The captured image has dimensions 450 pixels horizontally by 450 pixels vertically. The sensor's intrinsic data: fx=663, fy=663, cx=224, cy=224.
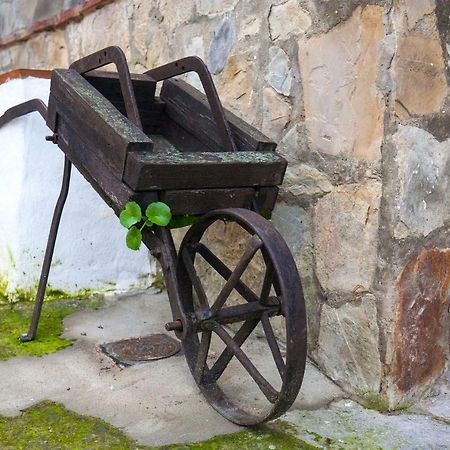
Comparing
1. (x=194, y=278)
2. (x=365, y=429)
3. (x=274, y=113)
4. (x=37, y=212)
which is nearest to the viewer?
(x=365, y=429)

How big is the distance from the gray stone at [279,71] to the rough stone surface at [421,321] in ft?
2.26

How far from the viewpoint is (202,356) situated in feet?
5.92

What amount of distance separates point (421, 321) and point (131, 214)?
866 mm

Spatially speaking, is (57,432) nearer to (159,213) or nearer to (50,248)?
(159,213)

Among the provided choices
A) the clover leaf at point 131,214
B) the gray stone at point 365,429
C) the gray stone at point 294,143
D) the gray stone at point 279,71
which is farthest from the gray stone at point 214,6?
A: the gray stone at point 365,429

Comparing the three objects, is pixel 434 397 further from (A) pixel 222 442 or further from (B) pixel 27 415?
(B) pixel 27 415

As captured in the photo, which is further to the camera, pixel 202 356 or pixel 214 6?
pixel 214 6

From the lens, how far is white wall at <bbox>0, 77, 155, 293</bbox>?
259 centimetres

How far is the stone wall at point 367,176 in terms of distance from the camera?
1786 mm

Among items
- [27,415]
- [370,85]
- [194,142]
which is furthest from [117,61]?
[27,415]

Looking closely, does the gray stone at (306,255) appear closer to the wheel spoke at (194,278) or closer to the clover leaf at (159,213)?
the wheel spoke at (194,278)

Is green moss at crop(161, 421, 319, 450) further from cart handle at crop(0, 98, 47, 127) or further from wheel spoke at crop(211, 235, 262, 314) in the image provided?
cart handle at crop(0, 98, 47, 127)

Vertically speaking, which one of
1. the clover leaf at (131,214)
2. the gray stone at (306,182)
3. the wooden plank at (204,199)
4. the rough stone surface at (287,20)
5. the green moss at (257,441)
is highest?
the rough stone surface at (287,20)

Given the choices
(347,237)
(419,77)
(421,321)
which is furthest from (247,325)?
(419,77)
